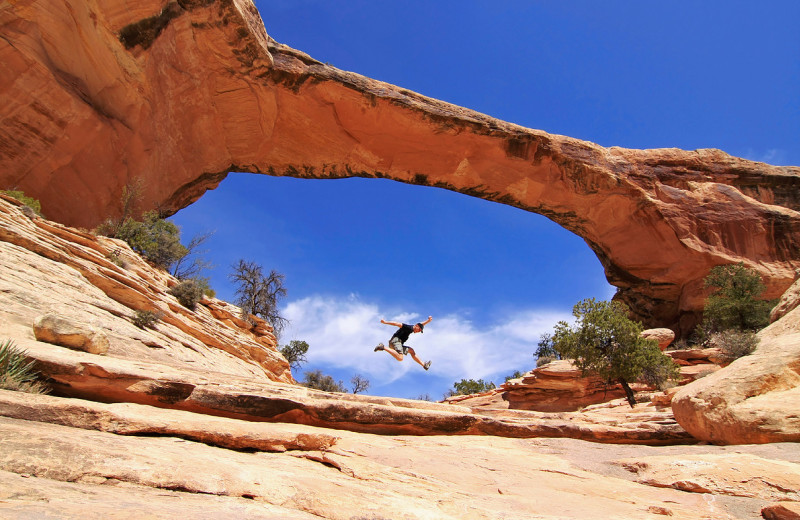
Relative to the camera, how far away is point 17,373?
147 inches

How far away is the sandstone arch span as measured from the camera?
41.8 ft

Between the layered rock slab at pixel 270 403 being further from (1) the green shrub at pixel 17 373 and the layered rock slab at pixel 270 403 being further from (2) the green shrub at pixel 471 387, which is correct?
(2) the green shrub at pixel 471 387

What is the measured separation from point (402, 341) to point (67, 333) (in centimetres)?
744

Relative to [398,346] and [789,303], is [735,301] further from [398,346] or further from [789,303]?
[398,346]

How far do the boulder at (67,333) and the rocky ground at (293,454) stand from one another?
3cm

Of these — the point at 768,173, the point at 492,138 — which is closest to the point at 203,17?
the point at 492,138

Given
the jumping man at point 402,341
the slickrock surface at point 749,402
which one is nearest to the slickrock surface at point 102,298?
the jumping man at point 402,341

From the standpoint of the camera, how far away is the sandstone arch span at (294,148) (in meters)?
12.7

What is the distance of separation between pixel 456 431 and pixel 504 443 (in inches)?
25.3

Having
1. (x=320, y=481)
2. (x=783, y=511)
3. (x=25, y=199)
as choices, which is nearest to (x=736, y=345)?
(x=783, y=511)

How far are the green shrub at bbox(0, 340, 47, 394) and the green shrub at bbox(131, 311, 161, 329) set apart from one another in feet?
18.2

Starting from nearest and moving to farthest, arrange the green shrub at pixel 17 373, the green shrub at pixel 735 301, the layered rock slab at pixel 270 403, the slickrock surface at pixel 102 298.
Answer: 1. the green shrub at pixel 17 373
2. the layered rock slab at pixel 270 403
3. the slickrock surface at pixel 102 298
4. the green shrub at pixel 735 301

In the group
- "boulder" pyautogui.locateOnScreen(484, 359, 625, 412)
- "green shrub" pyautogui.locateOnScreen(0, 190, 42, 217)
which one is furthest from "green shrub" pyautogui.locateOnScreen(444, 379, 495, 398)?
"green shrub" pyautogui.locateOnScreen(0, 190, 42, 217)

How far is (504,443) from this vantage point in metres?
5.80
